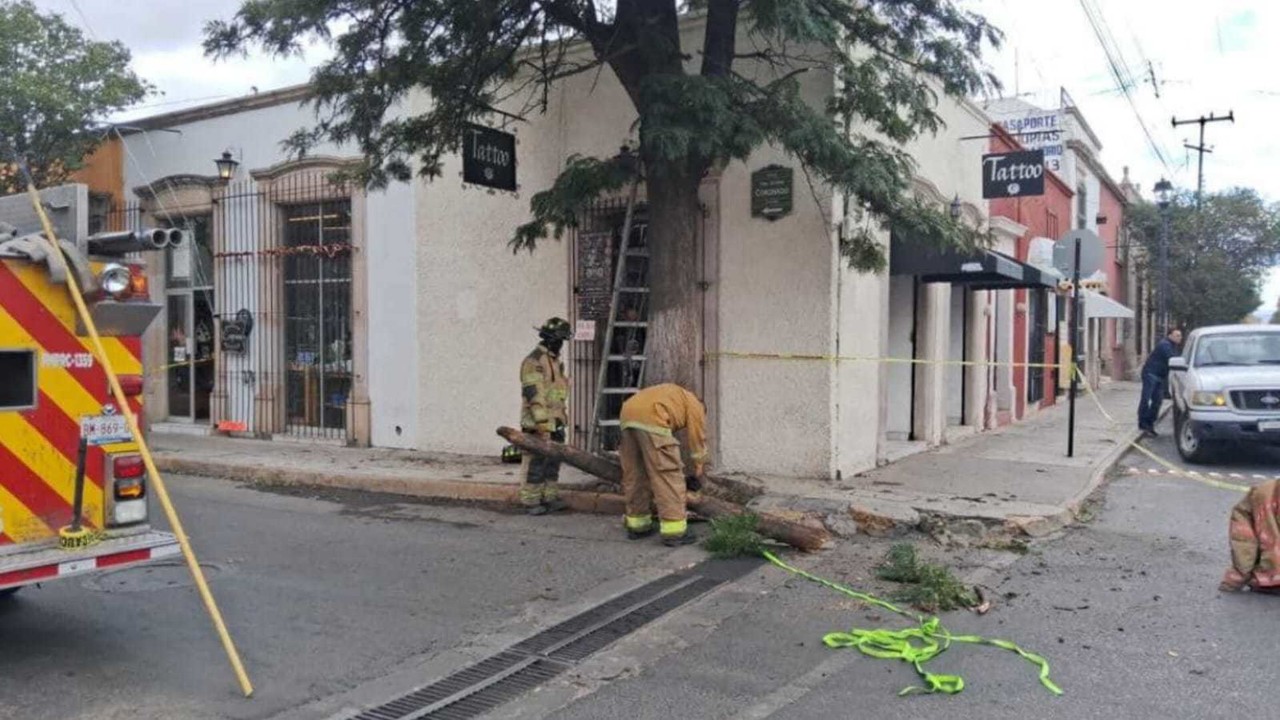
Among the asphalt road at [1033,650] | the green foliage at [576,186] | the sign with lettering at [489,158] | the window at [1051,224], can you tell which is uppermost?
the window at [1051,224]

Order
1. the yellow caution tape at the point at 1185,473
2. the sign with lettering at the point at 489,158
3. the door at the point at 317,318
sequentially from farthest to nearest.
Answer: the door at the point at 317,318
the yellow caution tape at the point at 1185,473
the sign with lettering at the point at 489,158

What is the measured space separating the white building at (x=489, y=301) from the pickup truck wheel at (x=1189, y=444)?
9.34ft

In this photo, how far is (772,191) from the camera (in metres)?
9.58

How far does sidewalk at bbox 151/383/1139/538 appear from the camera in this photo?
774 centimetres

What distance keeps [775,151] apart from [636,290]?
6.58 ft

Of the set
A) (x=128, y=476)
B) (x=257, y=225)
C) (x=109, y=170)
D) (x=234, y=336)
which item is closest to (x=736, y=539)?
(x=128, y=476)

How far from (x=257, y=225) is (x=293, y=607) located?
9134 mm

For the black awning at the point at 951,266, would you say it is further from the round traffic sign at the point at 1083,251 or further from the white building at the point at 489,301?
the round traffic sign at the point at 1083,251

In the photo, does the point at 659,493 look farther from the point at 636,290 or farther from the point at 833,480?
the point at 636,290

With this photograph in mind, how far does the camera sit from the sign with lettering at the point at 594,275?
1073 centimetres

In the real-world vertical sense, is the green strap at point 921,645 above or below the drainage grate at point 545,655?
above

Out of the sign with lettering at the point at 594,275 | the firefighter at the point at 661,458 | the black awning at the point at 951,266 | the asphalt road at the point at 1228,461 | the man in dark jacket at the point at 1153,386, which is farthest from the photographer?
the man in dark jacket at the point at 1153,386

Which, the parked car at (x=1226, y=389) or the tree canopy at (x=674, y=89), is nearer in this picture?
the tree canopy at (x=674, y=89)

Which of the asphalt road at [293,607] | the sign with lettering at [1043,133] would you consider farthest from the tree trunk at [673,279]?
the sign with lettering at [1043,133]
